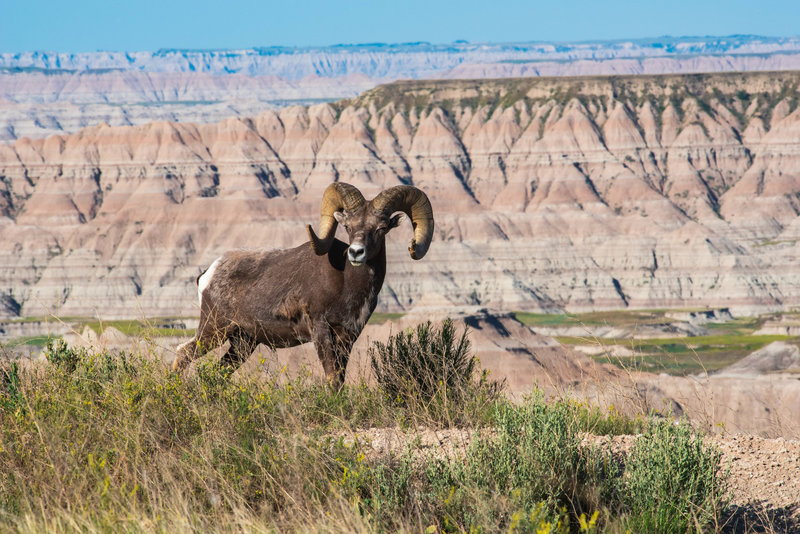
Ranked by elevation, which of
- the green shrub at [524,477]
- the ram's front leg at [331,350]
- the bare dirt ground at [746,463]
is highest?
the ram's front leg at [331,350]

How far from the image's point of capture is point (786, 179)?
172000mm

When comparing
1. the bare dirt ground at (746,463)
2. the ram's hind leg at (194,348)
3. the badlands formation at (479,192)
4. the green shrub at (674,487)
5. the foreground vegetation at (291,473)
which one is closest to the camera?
the foreground vegetation at (291,473)

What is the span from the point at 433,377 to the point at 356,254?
4.86 feet

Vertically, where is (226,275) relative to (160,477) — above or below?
above

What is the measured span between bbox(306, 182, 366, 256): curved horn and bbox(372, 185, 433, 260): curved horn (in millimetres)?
231

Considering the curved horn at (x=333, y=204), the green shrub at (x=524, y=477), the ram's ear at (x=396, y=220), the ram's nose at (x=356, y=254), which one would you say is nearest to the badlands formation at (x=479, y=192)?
the ram's ear at (x=396, y=220)

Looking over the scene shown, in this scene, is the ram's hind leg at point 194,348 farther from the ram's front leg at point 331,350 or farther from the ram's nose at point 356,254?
the ram's nose at point 356,254

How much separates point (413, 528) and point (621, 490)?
5.42 ft

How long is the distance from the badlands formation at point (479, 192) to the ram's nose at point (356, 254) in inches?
4467

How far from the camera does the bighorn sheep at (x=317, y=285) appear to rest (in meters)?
10.7

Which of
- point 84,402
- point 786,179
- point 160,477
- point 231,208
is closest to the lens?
point 160,477

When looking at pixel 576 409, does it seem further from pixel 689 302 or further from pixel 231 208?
pixel 231 208

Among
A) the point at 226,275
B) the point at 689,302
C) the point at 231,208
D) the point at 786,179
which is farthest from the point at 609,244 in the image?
the point at 226,275

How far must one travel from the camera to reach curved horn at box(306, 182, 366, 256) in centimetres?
1106
